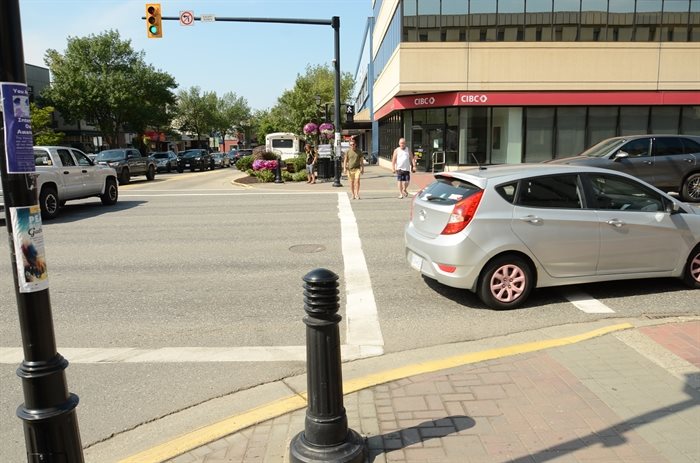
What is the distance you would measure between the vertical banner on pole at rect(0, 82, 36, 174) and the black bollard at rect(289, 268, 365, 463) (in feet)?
4.69

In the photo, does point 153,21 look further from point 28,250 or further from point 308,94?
point 308,94

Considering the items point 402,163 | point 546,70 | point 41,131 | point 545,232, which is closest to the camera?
point 545,232

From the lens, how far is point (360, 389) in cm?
406

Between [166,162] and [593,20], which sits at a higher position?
[593,20]

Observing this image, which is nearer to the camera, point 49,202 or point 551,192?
point 551,192

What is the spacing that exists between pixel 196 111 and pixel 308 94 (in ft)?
126

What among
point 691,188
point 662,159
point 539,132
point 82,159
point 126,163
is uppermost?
point 539,132

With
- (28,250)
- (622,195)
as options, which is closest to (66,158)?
(622,195)

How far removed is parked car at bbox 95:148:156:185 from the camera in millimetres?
26969

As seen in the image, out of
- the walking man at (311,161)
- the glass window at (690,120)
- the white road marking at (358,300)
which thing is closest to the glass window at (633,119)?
the glass window at (690,120)

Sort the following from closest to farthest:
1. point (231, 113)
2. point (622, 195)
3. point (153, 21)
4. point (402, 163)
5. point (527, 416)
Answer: point (527, 416), point (622, 195), point (402, 163), point (153, 21), point (231, 113)

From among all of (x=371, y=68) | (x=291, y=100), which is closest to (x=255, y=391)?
(x=371, y=68)

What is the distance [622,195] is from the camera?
6.36m

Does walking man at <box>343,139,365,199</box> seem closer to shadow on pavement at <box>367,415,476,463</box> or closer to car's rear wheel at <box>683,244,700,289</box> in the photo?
car's rear wheel at <box>683,244,700,289</box>
